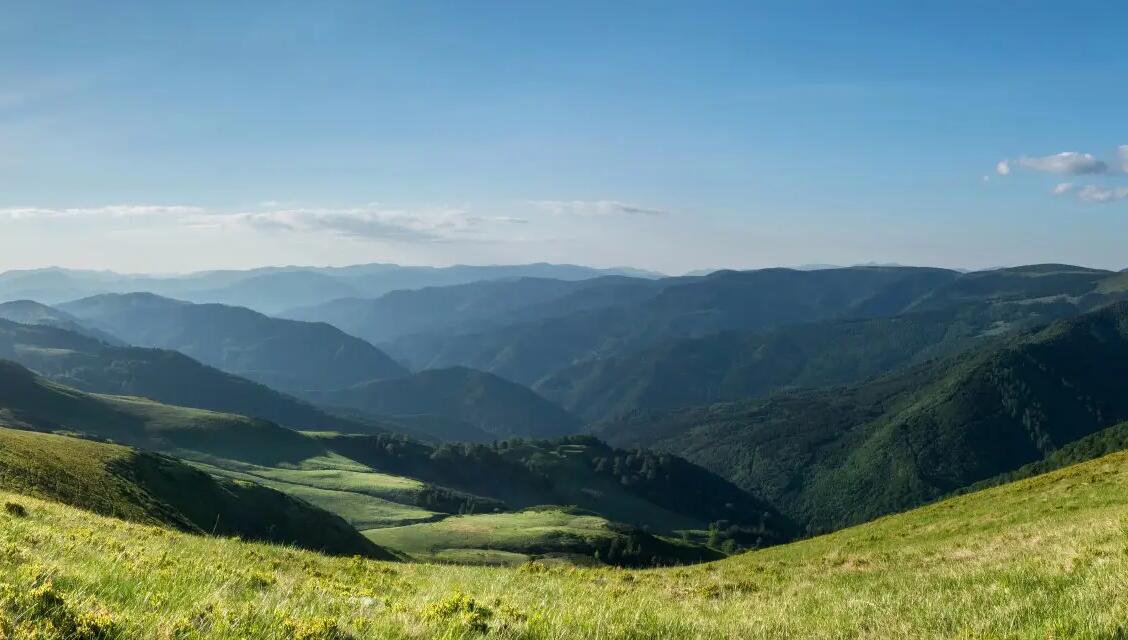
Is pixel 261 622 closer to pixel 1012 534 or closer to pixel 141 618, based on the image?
pixel 141 618

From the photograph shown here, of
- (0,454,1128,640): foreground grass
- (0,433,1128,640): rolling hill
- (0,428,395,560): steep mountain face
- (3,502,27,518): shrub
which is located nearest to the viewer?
(0,454,1128,640): foreground grass

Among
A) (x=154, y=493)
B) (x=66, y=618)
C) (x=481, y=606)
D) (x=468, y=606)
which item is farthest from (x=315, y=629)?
(x=154, y=493)

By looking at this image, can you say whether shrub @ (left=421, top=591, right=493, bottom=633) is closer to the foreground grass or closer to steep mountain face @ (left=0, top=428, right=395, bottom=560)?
the foreground grass

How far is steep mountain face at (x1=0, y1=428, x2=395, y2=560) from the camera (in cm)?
4322

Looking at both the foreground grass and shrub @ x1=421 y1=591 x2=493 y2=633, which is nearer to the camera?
the foreground grass

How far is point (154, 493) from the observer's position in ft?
221

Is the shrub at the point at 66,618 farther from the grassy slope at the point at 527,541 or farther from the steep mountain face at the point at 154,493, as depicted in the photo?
the grassy slope at the point at 527,541

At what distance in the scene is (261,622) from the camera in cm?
753

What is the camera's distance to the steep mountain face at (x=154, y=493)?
4322 cm

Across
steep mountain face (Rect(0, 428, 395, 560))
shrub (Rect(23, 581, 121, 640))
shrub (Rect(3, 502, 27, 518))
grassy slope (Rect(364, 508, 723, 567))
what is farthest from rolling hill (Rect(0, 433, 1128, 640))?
grassy slope (Rect(364, 508, 723, 567))

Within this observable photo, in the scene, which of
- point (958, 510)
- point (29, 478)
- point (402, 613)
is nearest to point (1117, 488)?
point (958, 510)

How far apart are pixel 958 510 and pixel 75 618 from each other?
1920 inches

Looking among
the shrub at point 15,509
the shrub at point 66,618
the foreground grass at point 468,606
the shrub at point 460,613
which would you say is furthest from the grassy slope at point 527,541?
the shrub at point 66,618

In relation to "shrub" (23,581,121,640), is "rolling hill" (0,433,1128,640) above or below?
below
